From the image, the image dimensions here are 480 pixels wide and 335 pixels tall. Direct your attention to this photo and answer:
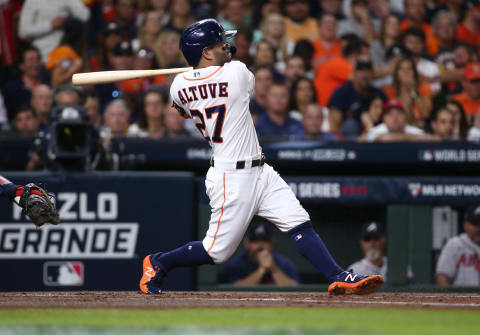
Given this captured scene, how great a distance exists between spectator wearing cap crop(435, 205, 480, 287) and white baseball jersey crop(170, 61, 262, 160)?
9.46ft

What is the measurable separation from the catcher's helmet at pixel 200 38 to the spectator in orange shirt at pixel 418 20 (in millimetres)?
5538

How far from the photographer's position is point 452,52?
10.2 meters

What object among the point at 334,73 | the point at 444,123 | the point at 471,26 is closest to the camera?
the point at 444,123

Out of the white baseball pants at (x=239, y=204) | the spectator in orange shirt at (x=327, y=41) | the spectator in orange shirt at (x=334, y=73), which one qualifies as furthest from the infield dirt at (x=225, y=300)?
the spectator in orange shirt at (x=327, y=41)

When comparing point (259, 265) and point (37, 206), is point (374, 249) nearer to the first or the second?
point (259, 265)

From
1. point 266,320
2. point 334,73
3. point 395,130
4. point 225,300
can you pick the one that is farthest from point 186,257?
point 334,73

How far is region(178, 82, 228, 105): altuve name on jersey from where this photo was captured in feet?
17.8

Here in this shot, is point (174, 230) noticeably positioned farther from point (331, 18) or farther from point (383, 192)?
point (331, 18)

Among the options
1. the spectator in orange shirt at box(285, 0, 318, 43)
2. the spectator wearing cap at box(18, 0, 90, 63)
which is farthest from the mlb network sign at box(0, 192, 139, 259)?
the spectator in orange shirt at box(285, 0, 318, 43)

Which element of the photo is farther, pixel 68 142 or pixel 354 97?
pixel 354 97

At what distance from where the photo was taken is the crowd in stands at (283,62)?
28.2 feet

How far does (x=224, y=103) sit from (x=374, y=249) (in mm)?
2858

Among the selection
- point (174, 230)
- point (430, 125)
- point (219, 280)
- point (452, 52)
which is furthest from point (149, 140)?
point (452, 52)

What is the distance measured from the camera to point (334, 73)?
9.84 m
